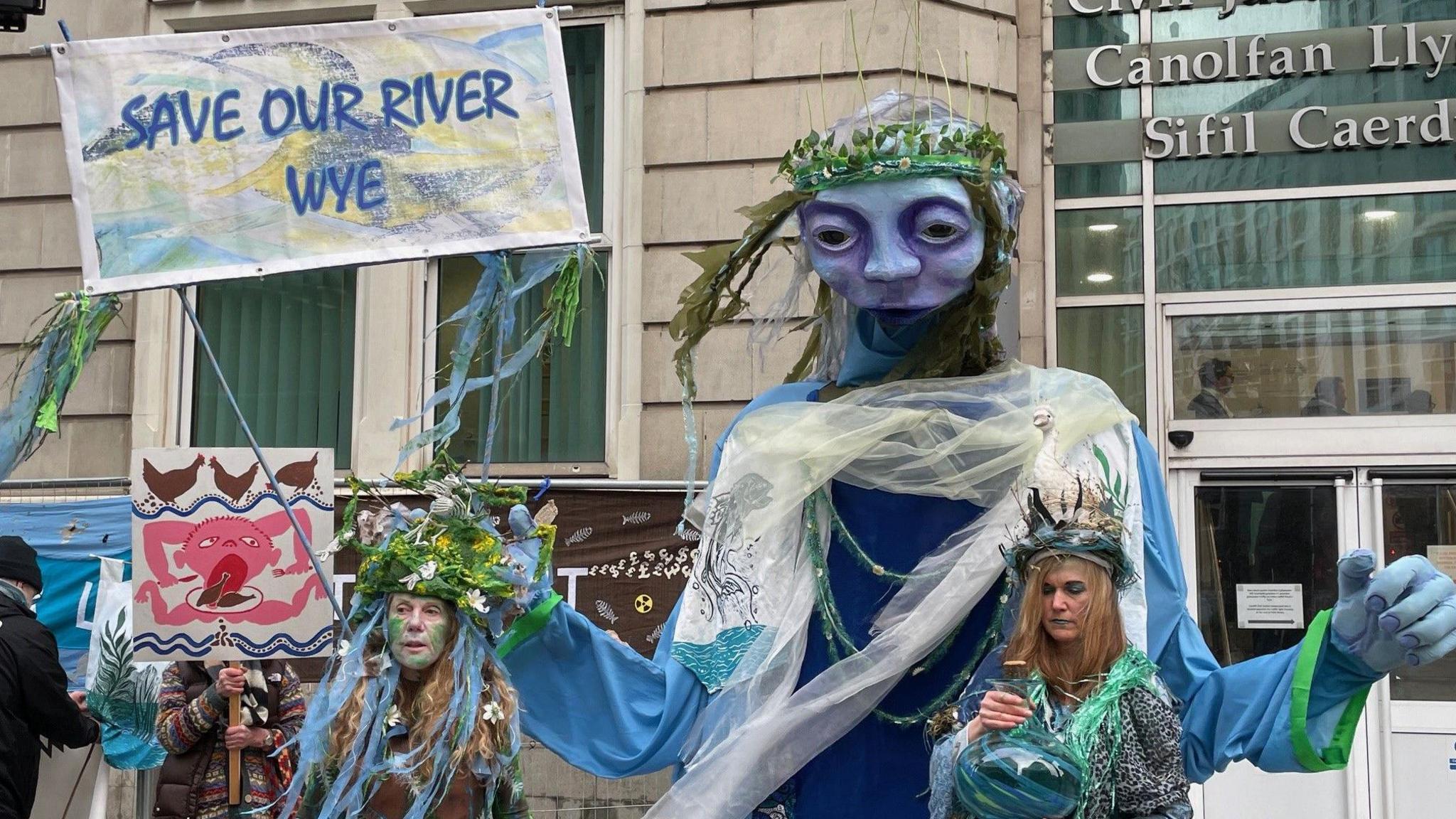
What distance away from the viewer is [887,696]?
323 cm

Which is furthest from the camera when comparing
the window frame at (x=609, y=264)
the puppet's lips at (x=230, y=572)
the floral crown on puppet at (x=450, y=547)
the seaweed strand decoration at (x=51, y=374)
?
the window frame at (x=609, y=264)

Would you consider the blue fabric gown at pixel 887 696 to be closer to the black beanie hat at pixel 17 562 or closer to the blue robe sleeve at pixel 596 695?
the blue robe sleeve at pixel 596 695

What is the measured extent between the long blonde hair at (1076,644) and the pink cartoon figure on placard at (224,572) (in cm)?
356

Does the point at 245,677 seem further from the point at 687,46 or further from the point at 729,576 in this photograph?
the point at 687,46

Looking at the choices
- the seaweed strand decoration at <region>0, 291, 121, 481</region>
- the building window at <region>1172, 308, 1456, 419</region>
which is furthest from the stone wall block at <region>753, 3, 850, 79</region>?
the seaweed strand decoration at <region>0, 291, 121, 481</region>

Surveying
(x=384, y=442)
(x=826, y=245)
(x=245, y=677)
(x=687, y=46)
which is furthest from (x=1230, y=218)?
(x=826, y=245)

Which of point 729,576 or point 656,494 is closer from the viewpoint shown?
point 729,576

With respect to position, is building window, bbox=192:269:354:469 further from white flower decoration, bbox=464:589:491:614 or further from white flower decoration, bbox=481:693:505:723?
white flower decoration, bbox=464:589:491:614

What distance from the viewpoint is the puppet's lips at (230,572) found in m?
5.91

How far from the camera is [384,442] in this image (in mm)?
8992

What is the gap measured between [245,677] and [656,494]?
7.04ft

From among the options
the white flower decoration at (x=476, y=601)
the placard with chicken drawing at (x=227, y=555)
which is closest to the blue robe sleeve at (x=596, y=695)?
the white flower decoration at (x=476, y=601)

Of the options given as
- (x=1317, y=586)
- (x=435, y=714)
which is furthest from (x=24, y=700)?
(x=1317, y=586)

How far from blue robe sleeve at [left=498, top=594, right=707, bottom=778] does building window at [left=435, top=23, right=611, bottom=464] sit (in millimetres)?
5495
